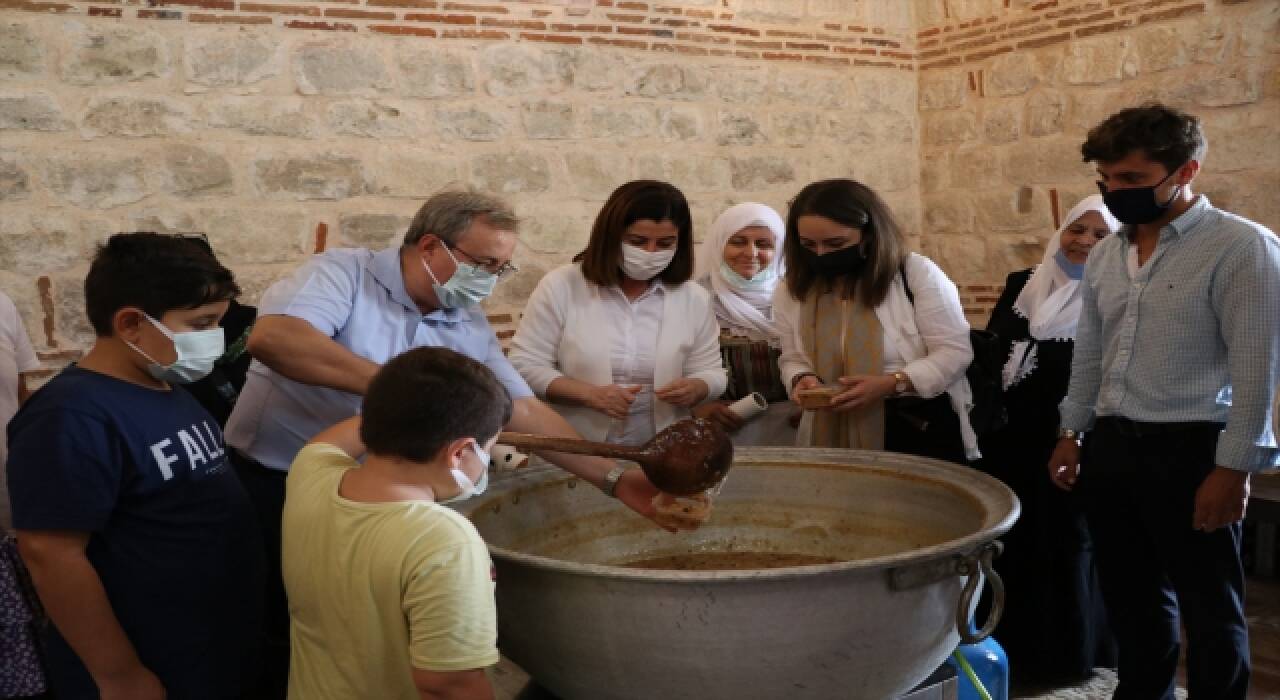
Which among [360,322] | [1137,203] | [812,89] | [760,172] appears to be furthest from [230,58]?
[1137,203]

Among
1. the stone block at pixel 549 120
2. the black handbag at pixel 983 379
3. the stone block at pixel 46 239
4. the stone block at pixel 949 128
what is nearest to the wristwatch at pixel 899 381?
the black handbag at pixel 983 379

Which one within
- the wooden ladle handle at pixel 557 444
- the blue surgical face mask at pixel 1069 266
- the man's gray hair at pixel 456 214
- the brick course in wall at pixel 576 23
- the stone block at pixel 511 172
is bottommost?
the wooden ladle handle at pixel 557 444

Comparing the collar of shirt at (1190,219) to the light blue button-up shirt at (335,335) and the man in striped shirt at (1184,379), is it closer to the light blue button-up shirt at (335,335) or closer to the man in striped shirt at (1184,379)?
the man in striped shirt at (1184,379)

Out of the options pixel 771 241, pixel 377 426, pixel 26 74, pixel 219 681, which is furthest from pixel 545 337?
pixel 26 74

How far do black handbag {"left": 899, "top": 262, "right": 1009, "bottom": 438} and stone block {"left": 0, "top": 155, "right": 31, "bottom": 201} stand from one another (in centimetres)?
291

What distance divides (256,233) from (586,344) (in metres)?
1.73

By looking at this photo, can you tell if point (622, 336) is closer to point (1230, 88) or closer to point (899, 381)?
point (899, 381)

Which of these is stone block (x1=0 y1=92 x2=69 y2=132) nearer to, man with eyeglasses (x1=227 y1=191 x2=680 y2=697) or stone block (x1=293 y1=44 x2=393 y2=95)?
stone block (x1=293 y1=44 x2=393 y2=95)

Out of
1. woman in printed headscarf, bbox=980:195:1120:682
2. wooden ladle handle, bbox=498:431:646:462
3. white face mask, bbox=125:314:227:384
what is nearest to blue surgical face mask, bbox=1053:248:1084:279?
woman in printed headscarf, bbox=980:195:1120:682

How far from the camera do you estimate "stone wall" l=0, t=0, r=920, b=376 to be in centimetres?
388

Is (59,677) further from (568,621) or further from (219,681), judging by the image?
(568,621)

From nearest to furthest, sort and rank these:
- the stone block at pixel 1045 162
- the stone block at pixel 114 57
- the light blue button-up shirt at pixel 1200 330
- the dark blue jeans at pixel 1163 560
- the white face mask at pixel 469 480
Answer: the white face mask at pixel 469 480 → the light blue button-up shirt at pixel 1200 330 → the dark blue jeans at pixel 1163 560 → the stone block at pixel 114 57 → the stone block at pixel 1045 162

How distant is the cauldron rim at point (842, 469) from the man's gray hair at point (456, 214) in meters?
0.55

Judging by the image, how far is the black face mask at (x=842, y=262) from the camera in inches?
122
